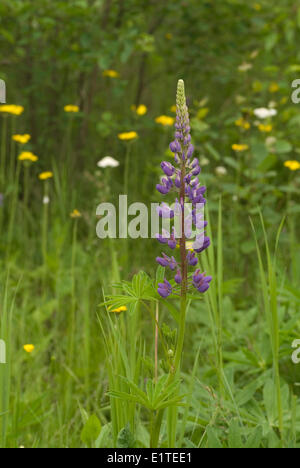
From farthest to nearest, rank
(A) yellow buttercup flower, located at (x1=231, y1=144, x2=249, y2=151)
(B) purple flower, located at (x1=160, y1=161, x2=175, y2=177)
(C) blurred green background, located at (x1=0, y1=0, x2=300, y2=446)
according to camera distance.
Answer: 1. (A) yellow buttercup flower, located at (x1=231, y1=144, x2=249, y2=151)
2. (C) blurred green background, located at (x1=0, y1=0, x2=300, y2=446)
3. (B) purple flower, located at (x1=160, y1=161, x2=175, y2=177)

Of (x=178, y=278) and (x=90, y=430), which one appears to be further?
(x=90, y=430)

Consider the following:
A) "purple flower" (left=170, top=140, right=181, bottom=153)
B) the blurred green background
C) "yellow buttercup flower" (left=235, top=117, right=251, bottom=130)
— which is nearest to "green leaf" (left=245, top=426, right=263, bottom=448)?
the blurred green background

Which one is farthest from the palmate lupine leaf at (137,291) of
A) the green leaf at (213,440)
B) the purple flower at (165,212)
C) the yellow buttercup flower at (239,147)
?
the yellow buttercup flower at (239,147)

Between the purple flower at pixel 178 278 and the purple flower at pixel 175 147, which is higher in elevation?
the purple flower at pixel 175 147

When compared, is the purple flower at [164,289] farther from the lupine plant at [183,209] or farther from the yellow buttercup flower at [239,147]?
the yellow buttercup flower at [239,147]

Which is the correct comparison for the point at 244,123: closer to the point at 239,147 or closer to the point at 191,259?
the point at 239,147

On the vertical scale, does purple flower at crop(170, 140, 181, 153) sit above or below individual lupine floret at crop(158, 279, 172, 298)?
above

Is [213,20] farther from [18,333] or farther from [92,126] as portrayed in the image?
[18,333]

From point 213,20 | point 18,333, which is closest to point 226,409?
point 18,333

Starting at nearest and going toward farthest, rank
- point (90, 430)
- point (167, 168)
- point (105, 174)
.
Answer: point (167, 168) < point (90, 430) < point (105, 174)

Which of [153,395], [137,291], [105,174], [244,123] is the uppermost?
[244,123]

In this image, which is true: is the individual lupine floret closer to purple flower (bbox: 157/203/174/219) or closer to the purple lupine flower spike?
the purple lupine flower spike

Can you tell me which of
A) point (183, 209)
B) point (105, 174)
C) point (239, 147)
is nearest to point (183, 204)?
point (183, 209)
